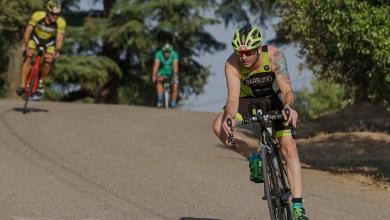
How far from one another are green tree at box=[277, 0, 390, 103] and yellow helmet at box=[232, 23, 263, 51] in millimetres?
5274

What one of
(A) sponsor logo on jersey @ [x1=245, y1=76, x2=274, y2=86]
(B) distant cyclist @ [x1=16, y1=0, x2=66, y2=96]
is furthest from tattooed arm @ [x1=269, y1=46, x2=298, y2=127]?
(B) distant cyclist @ [x1=16, y1=0, x2=66, y2=96]

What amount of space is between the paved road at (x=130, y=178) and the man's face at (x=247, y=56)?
1989 millimetres

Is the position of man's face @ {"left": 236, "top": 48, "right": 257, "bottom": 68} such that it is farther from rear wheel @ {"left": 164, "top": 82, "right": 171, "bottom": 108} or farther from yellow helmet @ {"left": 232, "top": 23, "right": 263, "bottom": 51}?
rear wheel @ {"left": 164, "top": 82, "right": 171, "bottom": 108}

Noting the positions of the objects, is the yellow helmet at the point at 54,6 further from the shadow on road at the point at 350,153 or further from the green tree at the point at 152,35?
the green tree at the point at 152,35

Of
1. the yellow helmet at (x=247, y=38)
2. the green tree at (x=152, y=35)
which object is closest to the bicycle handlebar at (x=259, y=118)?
the yellow helmet at (x=247, y=38)

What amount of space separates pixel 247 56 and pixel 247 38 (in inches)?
7.2

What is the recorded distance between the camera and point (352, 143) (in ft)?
62.5

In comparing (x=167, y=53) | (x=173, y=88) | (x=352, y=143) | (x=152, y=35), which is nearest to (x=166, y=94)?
(x=173, y=88)

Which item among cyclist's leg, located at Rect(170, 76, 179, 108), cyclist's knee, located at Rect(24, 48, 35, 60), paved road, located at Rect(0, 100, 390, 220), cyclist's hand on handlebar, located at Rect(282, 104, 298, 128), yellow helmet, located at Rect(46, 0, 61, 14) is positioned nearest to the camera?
cyclist's hand on handlebar, located at Rect(282, 104, 298, 128)

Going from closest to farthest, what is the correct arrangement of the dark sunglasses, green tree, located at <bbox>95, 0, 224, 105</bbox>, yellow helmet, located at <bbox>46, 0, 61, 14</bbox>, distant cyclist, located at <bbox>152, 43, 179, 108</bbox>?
the dark sunglasses < yellow helmet, located at <bbox>46, 0, 61, 14</bbox> < distant cyclist, located at <bbox>152, 43, 179, 108</bbox> < green tree, located at <bbox>95, 0, 224, 105</bbox>

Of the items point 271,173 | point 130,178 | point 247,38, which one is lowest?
point 130,178

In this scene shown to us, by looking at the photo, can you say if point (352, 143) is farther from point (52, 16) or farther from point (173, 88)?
point (52, 16)

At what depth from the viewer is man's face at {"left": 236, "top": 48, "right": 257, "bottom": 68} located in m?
7.36

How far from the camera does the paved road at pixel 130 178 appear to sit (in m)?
9.00
